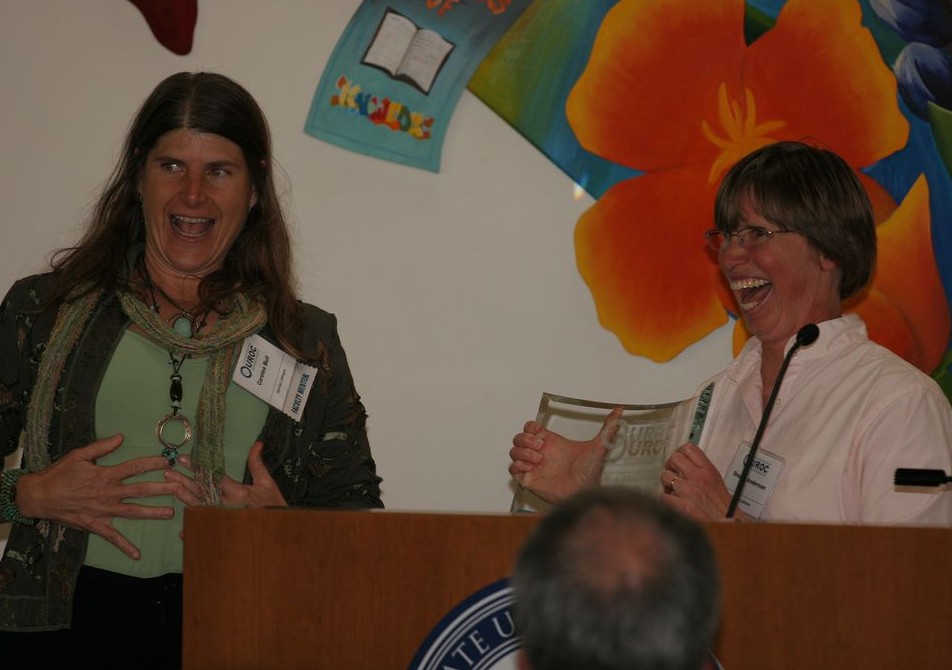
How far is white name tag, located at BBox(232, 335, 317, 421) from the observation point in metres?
2.06

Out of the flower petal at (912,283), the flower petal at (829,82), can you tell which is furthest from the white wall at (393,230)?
the flower petal at (829,82)

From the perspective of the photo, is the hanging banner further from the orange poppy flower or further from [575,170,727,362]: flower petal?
[575,170,727,362]: flower petal

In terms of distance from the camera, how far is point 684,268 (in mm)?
3062

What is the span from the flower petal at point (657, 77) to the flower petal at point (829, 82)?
0.36 ft

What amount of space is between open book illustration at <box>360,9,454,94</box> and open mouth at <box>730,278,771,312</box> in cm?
103

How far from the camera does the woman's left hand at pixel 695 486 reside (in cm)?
204

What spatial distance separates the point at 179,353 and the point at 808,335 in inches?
44.7

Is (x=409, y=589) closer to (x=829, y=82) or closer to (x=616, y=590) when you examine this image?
(x=616, y=590)

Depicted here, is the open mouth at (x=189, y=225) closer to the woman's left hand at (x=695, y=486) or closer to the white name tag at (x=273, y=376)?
the white name tag at (x=273, y=376)

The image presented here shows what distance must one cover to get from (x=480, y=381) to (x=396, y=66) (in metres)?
0.83

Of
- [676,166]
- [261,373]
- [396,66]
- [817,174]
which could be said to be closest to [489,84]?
[396,66]

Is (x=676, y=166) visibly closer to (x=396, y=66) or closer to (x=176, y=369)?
(x=396, y=66)

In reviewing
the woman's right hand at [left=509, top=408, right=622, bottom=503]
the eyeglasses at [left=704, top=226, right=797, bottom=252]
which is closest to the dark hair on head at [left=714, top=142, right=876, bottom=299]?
the eyeglasses at [left=704, top=226, right=797, bottom=252]

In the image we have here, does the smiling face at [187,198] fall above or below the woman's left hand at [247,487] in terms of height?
above
